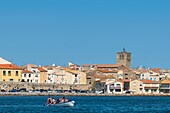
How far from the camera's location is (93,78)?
160 m

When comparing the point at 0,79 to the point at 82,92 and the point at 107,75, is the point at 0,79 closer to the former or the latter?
the point at 82,92

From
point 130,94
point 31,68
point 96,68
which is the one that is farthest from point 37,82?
point 96,68

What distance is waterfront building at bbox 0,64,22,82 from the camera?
147 metres

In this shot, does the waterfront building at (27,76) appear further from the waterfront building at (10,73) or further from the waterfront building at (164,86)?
the waterfront building at (164,86)

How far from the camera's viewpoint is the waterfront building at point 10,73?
147m

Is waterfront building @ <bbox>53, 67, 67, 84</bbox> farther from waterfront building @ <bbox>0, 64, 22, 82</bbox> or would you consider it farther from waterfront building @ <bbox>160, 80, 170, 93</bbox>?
waterfront building @ <bbox>160, 80, 170, 93</bbox>

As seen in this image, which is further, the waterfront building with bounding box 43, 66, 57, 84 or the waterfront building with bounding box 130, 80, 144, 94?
the waterfront building with bounding box 43, 66, 57, 84

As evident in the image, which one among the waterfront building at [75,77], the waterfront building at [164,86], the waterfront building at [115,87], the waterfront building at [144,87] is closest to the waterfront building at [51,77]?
the waterfront building at [75,77]

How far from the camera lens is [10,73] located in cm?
14738

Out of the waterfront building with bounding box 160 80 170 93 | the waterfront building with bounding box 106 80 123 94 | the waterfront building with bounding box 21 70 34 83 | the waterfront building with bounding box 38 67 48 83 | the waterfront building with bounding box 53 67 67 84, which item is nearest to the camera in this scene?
the waterfront building with bounding box 21 70 34 83

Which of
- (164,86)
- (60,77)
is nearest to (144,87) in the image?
(164,86)

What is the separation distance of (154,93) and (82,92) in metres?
14.7

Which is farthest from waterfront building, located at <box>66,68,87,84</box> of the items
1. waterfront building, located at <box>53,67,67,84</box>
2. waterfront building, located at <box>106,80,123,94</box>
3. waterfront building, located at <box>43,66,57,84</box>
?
waterfront building, located at <box>106,80,123,94</box>

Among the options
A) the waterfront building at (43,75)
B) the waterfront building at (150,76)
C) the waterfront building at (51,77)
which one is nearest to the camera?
the waterfront building at (43,75)
